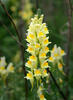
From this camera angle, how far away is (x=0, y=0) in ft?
8.52

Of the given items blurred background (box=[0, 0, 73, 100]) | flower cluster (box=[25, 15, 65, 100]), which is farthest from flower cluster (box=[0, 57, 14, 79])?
flower cluster (box=[25, 15, 65, 100])

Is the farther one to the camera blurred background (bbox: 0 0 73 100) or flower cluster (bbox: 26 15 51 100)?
blurred background (bbox: 0 0 73 100)

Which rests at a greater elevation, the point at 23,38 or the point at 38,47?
the point at 23,38

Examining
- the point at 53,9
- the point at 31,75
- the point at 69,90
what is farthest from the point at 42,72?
the point at 53,9

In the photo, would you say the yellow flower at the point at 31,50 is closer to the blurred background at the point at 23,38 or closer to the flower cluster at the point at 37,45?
the flower cluster at the point at 37,45

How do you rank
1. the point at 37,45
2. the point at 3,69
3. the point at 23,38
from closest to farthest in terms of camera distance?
1. the point at 37,45
2. the point at 23,38
3. the point at 3,69

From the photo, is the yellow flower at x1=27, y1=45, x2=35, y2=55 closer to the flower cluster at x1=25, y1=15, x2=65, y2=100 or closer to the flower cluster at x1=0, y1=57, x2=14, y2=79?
the flower cluster at x1=25, y1=15, x2=65, y2=100

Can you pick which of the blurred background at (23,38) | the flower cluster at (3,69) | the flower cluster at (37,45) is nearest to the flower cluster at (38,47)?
the flower cluster at (37,45)

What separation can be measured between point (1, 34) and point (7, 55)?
0.83m

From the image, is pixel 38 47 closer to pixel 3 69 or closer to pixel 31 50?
pixel 31 50

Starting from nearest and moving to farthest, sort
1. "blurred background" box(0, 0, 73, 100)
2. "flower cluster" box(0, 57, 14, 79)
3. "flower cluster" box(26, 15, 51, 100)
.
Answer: "flower cluster" box(26, 15, 51, 100) < "blurred background" box(0, 0, 73, 100) < "flower cluster" box(0, 57, 14, 79)

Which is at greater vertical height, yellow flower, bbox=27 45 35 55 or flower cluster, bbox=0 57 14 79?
flower cluster, bbox=0 57 14 79

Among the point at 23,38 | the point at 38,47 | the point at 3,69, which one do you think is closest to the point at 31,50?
the point at 38,47

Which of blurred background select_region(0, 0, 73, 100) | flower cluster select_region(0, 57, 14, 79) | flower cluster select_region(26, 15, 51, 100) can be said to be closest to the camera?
flower cluster select_region(26, 15, 51, 100)
